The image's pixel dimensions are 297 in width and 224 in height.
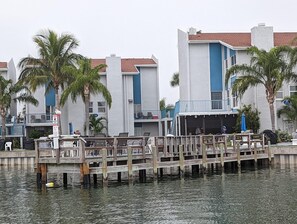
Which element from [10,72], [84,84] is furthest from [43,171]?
[10,72]

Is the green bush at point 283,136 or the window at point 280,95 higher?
the window at point 280,95

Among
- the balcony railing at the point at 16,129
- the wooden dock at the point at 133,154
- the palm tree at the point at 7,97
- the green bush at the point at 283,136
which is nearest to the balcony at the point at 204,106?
the green bush at the point at 283,136

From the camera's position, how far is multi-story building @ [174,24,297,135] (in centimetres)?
4722

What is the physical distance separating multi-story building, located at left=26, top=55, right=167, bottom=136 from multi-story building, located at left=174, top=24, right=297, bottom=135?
5.55m

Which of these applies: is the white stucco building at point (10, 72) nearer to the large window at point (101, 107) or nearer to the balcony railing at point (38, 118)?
the balcony railing at point (38, 118)

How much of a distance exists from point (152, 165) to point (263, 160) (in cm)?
1124

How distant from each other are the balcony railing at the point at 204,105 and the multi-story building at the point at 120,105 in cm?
780

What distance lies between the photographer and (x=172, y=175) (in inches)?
1245

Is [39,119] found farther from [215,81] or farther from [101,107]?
[215,81]

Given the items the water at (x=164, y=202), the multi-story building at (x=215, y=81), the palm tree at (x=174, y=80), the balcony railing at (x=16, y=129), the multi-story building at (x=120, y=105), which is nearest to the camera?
the water at (x=164, y=202)

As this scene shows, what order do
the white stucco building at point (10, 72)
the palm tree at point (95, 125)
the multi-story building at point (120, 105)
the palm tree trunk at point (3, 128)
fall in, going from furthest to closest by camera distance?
the white stucco building at point (10, 72)
the multi-story building at point (120, 105)
the palm tree at point (95, 125)
the palm tree trunk at point (3, 128)

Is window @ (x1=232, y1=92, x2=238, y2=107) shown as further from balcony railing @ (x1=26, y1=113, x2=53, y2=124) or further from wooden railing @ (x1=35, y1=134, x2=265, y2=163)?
balcony railing @ (x1=26, y1=113, x2=53, y2=124)

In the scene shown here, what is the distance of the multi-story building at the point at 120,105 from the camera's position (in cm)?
5391

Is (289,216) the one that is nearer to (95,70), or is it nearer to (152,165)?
(152,165)
